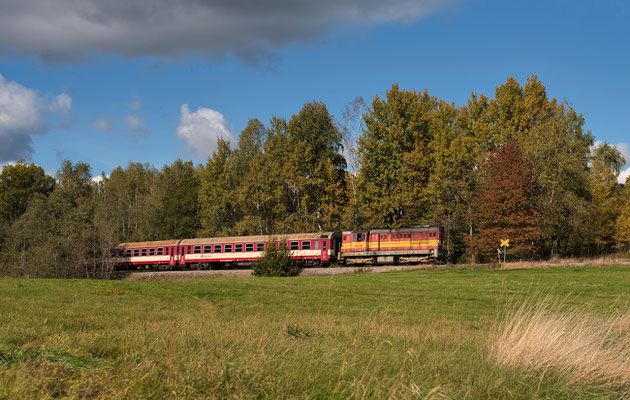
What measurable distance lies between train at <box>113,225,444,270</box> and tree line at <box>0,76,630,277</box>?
374 centimetres

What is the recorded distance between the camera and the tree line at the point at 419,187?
39.5 m

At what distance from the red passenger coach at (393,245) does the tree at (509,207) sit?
3585mm

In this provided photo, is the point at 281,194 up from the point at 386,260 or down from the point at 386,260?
up

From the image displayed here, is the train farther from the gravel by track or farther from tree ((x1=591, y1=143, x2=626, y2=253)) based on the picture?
tree ((x1=591, y1=143, x2=626, y2=253))

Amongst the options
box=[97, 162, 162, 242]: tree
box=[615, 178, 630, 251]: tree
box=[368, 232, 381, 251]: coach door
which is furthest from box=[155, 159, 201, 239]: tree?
box=[615, 178, 630, 251]: tree

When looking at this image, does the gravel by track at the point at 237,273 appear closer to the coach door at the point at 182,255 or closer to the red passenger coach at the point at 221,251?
the red passenger coach at the point at 221,251

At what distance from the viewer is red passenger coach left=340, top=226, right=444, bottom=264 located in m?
37.6

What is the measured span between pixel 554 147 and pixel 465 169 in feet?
23.9

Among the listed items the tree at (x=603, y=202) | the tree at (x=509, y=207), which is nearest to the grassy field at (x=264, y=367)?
the tree at (x=509, y=207)

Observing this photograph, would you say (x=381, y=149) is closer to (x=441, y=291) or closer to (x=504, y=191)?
(x=504, y=191)

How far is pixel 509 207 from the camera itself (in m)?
36.7

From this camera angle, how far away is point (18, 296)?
16.9m

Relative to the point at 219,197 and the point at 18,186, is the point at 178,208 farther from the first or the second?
the point at 18,186

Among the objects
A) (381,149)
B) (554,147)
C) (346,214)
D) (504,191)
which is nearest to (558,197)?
(554,147)
